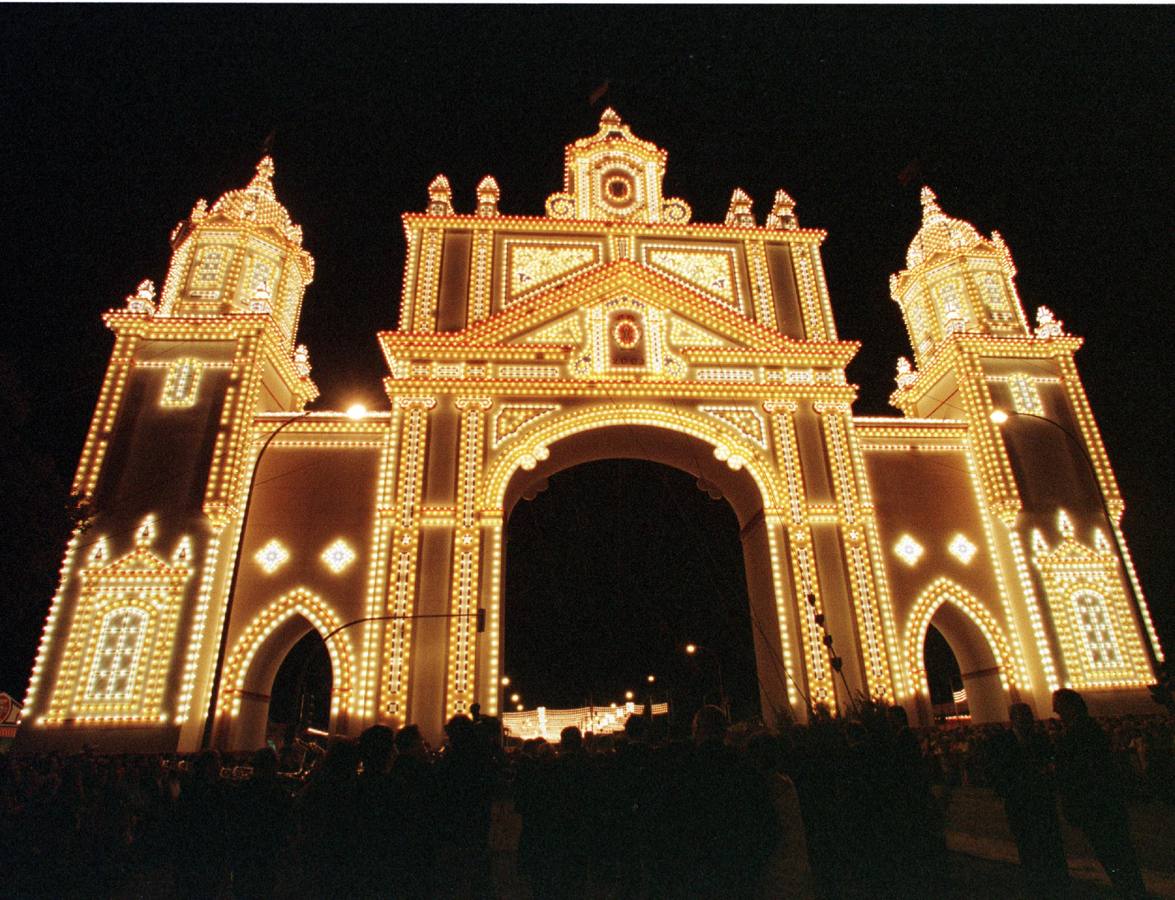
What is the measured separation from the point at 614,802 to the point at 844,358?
75.6 feet

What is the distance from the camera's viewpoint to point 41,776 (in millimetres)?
11742

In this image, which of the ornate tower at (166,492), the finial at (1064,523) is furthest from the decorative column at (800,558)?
the ornate tower at (166,492)

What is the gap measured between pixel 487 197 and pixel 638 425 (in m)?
12.0

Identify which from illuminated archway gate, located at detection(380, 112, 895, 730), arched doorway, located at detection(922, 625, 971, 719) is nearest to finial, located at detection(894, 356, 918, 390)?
illuminated archway gate, located at detection(380, 112, 895, 730)

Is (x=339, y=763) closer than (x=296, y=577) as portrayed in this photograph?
Yes

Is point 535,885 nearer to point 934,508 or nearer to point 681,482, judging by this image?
point 934,508

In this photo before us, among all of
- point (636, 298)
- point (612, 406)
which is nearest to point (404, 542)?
point (612, 406)

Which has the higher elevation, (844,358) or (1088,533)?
(844,358)

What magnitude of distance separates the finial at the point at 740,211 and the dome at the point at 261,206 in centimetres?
1785

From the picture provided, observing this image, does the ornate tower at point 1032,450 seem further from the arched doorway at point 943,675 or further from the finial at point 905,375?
the arched doorway at point 943,675

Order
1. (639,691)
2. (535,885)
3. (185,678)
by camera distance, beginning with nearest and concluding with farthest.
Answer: (535,885) < (185,678) < (639,691)

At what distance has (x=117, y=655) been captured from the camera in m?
20.7

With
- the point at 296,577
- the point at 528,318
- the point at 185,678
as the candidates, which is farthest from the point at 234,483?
the point at 528,318

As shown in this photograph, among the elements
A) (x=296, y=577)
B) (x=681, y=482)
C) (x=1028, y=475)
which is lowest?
(x=296, y=577)
